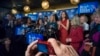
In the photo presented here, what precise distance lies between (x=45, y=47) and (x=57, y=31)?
131 centimetres

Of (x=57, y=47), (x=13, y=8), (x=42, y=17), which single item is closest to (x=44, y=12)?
(x=42, y=17)

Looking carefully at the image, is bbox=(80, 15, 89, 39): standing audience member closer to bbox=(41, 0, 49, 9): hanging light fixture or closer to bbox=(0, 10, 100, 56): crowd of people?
bbox=(0, 10, 100, 56): crowd of people

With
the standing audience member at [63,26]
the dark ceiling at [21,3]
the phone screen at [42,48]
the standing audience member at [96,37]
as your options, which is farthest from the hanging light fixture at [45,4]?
the phone screen at [42,48]

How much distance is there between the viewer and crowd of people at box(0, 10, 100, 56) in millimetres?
2219

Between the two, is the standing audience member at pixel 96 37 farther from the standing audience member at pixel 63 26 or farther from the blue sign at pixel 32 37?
the blue sign at pixel 32 37

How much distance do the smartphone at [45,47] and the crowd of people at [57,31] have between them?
1.52 ft

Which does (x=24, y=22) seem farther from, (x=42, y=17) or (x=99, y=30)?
(x=99, y=30)

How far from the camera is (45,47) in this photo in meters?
1.56

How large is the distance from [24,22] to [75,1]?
28.2 inches

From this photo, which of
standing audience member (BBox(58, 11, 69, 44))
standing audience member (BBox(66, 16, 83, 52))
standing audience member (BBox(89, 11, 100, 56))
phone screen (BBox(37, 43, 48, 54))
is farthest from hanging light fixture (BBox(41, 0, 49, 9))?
phone screen (BBox(37, 43, 48, 54))

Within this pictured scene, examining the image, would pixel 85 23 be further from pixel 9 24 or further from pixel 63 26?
pixel 9 24

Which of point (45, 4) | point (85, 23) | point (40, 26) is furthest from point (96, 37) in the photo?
point (45, 4)

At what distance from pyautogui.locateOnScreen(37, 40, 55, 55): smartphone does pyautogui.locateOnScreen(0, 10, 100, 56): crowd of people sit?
18.2 inches

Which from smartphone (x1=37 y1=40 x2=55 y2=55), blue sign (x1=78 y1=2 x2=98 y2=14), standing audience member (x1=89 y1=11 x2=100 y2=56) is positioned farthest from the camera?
blue sign (x1=78 y1=2 x2=98 y2=14)
